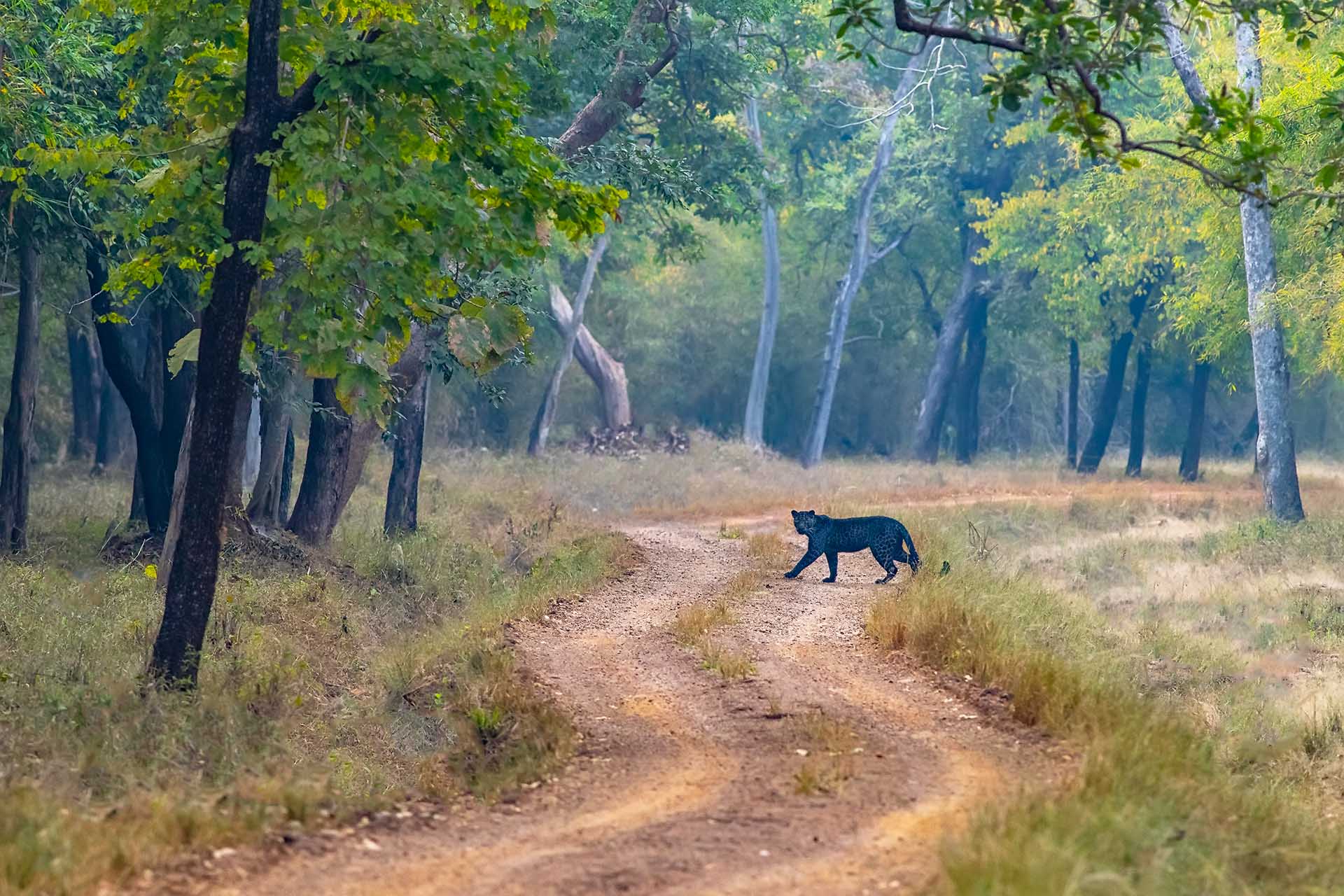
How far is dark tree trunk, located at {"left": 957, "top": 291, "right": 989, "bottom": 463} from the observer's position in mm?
40781

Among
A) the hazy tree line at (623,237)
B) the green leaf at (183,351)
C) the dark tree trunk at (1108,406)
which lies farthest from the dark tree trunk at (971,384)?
the green leaf at (183,351)

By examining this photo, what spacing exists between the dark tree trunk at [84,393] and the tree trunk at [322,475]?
15227 millimetres

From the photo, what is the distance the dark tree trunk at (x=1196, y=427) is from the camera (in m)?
→ 33.9

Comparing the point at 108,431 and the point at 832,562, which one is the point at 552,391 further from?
the point at 832,562

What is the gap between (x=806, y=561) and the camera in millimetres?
14859

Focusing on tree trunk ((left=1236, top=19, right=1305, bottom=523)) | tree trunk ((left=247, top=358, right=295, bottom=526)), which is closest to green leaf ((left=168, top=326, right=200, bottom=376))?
tree trunk ((left=247, top=358, right=295, bottom=526))

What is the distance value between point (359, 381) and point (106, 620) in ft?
17.0

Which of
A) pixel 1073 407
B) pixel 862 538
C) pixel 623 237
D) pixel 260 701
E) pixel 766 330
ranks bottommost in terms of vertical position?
pixel 260 701

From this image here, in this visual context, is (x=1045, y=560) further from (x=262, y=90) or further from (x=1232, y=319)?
(x=262, y=90)

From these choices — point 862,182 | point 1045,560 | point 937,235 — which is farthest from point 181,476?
point 937,235

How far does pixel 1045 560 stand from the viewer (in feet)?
64.7

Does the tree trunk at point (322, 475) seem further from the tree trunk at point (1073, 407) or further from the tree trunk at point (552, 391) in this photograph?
the tree trunk at point (1073, 407)

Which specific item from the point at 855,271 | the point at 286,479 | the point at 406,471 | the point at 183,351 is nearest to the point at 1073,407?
the point at 855,271

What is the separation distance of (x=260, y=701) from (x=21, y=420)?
881 cm
